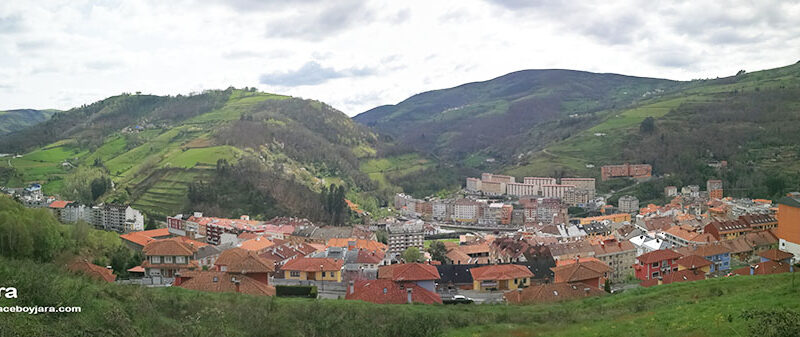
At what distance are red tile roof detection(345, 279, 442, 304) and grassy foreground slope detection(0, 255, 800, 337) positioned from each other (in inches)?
120

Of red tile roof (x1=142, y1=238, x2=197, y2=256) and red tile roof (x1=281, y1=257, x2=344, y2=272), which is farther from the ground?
red tile roof (x1=142, y1=238, x2=197, y2=256)

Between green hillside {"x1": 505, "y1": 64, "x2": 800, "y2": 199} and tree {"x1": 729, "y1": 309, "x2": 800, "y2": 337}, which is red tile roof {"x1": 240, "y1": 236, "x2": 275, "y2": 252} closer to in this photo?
tree {"x1": 729, "y1": 309, "x2": 800, "y2": 337}

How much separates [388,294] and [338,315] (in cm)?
754

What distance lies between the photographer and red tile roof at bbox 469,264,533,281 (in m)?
33.3

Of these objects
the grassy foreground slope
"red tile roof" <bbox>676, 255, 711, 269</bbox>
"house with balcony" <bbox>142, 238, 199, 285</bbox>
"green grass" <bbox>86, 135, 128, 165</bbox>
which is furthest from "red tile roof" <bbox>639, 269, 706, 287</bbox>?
"green grass" <bbox>86, 135, 128, 165</bbox>

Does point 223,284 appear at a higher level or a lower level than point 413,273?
higher

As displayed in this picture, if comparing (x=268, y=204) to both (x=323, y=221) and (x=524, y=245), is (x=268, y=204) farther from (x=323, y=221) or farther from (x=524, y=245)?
(x=524, y=245)

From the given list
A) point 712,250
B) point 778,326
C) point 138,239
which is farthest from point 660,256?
point 138,239

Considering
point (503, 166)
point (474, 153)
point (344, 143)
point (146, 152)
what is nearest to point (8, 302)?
point (146, 152)

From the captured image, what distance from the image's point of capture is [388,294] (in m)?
23.8

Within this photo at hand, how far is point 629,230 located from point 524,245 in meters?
15.0

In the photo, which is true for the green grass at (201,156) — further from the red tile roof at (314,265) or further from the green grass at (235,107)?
the red tile roof at (314,265)

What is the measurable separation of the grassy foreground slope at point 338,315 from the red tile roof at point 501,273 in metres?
12.2

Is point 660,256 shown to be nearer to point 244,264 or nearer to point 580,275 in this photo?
point 580,275
